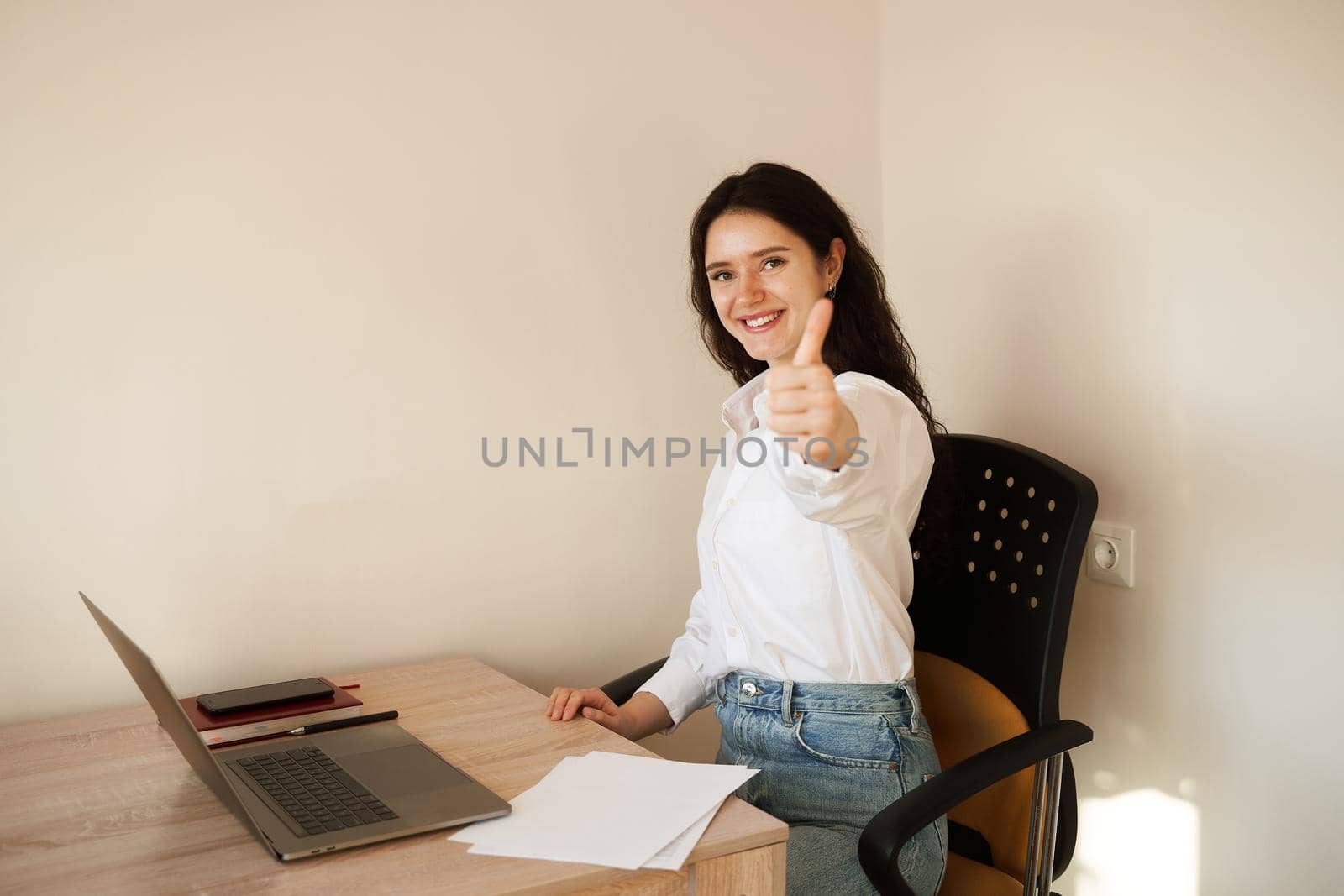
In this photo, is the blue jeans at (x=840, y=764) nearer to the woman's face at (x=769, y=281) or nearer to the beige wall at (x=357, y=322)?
the woman's face at (x=769, y=281)

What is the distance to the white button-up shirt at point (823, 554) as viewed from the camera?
125cm

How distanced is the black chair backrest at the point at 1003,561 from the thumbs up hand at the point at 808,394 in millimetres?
532

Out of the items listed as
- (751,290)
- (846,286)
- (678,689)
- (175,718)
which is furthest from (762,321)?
(175,718)

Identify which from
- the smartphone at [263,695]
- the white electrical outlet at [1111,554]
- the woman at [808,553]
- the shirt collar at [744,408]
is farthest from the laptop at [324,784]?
the white electrical outlet at [1111,554]

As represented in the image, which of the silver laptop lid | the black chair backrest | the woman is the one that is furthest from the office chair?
the silver laptop lid

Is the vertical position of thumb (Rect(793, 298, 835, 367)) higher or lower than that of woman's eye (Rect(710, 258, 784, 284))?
lower

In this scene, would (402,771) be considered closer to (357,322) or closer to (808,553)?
(808,553)

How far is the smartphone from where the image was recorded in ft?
4.68

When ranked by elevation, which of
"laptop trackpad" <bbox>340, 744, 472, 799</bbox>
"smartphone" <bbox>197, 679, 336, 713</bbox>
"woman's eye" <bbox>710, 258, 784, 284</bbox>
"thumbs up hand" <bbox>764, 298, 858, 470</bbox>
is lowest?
"laptop trackpad" <bbox>340, 744, 472, 799</bbox>

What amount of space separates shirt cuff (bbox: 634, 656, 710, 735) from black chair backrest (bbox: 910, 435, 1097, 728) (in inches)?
15.6

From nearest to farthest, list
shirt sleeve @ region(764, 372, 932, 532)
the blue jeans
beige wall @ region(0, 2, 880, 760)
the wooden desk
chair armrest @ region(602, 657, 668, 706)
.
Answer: the wooden desk → shirt sleeve @ region(764, 372, 932, 532) → the blue jeans → beige wall @ region(0, 2, 880, 760) → chair armrest @ region(602, 657, 668, 706)

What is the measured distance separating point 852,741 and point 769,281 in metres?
0.67

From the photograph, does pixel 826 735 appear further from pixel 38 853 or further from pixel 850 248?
pixel 38 853

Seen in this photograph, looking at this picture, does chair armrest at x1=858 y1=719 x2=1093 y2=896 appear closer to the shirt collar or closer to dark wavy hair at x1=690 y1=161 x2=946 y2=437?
dark wavy hair at x1=690 y1=161 x2=946 y2=437
